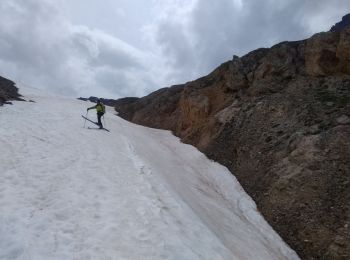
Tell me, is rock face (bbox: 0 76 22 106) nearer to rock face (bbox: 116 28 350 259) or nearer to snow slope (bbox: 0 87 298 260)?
snow slope (bbox: 0 87 298 260)

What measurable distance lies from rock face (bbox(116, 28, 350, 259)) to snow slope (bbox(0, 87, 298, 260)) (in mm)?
1189

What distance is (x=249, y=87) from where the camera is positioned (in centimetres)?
3016

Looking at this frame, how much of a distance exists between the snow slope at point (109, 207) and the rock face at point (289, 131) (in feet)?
3.90

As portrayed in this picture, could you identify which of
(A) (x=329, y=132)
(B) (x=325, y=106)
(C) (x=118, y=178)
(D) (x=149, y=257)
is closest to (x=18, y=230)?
(D) (x=149, y=257)

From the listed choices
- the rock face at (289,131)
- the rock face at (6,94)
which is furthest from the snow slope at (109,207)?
the rock face at (6,94)

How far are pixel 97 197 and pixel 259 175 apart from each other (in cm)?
1027

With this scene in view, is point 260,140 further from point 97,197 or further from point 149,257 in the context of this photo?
point 149,257

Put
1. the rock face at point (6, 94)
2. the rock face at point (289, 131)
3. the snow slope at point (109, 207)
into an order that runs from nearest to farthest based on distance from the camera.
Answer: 1. the snow slope at point (109, 207)
2. the rock face at point (289, 131)
3. the rock face at point (6, 94)

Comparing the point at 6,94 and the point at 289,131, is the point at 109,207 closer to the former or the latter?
the point at 289,131

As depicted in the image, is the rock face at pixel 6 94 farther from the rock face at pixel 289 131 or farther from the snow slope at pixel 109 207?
the rock face at pixel 289 131

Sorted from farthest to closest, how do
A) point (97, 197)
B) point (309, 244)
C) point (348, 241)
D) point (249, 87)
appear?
point (249, 87), point (309, 244), point (348, 241), point (97, 197)

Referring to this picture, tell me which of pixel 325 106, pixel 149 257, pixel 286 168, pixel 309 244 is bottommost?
pixel 309 244

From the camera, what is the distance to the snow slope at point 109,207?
32.1ft

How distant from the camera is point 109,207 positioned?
12227 millimetres
